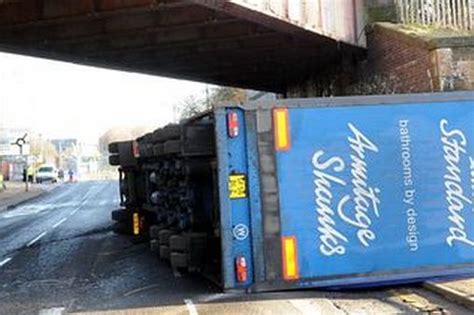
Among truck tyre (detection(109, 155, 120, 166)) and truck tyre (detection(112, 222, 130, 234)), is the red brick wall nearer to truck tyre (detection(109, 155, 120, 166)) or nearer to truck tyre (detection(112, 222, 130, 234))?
truck tyre (detection(109, 155, 120, 166))

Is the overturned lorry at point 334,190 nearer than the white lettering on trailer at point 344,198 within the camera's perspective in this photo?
Yes

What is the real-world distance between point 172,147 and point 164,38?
9.14 meters

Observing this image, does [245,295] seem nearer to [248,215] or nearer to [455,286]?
[248,215]

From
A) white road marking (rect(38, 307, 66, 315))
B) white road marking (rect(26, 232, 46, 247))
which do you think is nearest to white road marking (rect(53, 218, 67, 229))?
white road marking (rect(26, 232, 46, 247))

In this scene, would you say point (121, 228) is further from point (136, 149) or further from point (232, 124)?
point (232, 124)

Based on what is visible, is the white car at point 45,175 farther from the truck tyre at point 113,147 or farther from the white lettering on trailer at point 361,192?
the white lettering on trailer at point 361,192

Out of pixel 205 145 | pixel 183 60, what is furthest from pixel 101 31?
pixel 205 145

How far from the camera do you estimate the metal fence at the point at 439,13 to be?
1606 centimetres

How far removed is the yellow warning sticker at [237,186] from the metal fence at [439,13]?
937 centimetres

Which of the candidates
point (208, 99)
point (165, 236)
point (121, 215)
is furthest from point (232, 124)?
point (208, 99)

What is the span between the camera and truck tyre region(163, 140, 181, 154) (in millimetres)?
9570

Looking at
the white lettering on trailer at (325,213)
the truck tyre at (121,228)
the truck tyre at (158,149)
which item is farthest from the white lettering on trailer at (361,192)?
the truck tyre at (121,228)

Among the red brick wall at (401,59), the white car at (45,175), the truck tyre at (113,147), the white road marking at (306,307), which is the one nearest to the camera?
the white road marking at (306,307)

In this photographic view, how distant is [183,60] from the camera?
2219 centimetres
